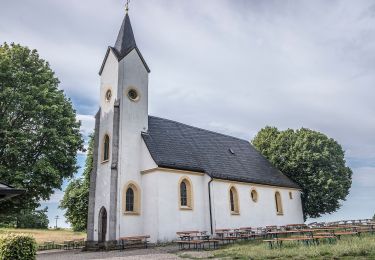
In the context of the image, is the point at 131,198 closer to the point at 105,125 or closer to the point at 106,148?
the point at 106,148

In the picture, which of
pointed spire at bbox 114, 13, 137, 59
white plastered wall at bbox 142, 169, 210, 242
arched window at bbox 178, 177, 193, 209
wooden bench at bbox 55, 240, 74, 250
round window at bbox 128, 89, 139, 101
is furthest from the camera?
pointed spire at bbox 114, 13, 137, 59

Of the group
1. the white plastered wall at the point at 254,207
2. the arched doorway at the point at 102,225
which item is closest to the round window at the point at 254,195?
the white plastered wall at the point at 254,207

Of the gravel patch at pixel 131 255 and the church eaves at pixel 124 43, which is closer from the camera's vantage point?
the gravel patch at pixel 131 255

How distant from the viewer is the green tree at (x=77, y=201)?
104 feet

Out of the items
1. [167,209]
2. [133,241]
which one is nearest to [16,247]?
[133,241]

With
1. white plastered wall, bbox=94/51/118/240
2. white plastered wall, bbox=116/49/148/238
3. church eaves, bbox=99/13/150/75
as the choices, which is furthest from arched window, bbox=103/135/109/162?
church eaves, bbox=99/13/150/75

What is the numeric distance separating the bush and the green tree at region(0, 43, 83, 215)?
11.8 metres

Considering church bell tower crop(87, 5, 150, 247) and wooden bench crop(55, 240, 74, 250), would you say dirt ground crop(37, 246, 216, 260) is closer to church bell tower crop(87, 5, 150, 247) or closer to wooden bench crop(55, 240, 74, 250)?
church bell tower crop(87, 5, 150, 247)

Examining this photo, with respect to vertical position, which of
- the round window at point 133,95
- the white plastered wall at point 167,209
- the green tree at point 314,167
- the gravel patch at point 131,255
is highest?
the round window at point 133,95

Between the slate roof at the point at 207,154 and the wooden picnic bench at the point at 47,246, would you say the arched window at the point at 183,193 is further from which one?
the wooden picnic bench at the point at 47,246

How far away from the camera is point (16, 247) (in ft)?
30.5

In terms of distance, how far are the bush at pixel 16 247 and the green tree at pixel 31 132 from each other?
11.8m

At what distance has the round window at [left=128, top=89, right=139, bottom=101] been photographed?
78.7 ft

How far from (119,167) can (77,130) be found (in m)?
5.50
